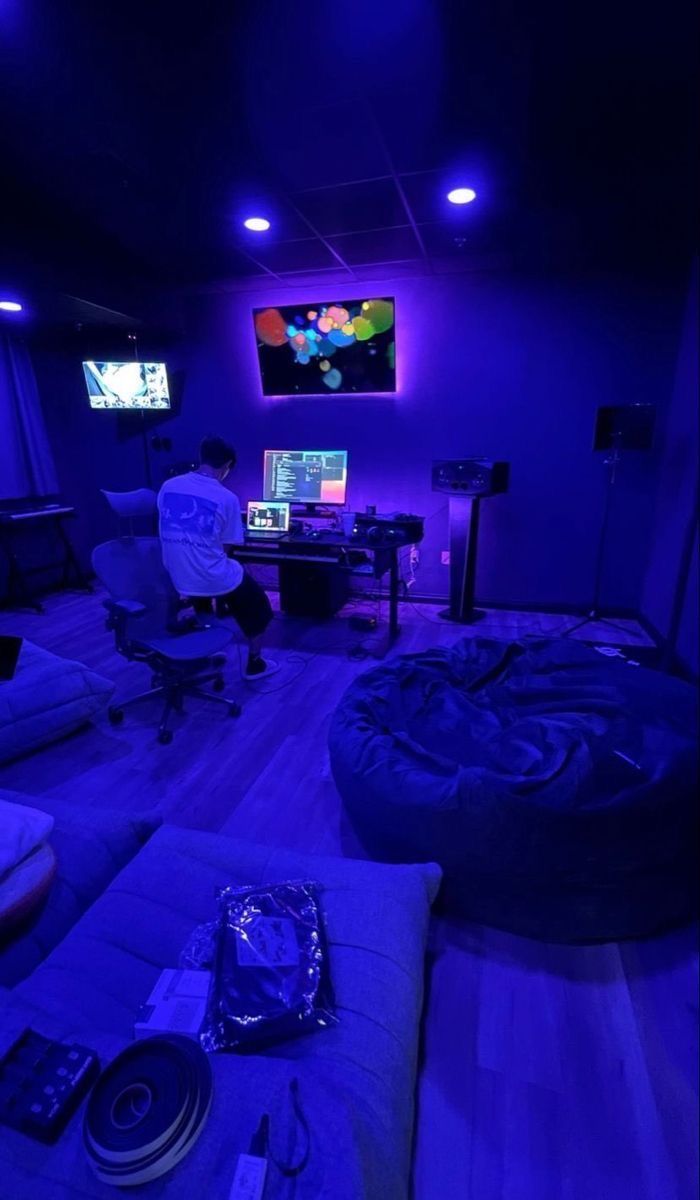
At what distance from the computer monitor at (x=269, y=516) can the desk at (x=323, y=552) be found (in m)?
0.24

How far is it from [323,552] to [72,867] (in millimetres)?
2440

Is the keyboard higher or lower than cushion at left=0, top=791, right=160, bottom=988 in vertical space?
higher

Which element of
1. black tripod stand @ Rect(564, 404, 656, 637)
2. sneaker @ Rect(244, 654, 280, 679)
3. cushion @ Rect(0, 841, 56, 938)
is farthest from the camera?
black tripod stand @ Rect(564, 404, 656, 637)

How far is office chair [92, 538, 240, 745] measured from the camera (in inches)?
93.7

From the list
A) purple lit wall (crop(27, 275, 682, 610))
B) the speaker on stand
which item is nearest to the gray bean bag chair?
the speaker on stand

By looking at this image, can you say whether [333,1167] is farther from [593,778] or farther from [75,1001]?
[593,778]

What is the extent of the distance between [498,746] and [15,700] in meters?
1.98

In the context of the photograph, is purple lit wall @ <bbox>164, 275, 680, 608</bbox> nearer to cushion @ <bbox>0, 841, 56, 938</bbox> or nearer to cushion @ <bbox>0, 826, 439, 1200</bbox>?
cushion @ <bbox>0, 826, 439, 1200</bbox>

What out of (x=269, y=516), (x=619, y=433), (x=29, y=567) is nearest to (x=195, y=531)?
(x=269, y=516)

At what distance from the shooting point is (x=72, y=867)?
1.23m

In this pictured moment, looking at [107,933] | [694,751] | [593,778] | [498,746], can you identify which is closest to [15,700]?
[107,933]

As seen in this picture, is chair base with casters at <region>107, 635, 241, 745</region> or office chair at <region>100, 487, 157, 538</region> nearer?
chair base with casters at <region>107, 635, 241, 745</region>

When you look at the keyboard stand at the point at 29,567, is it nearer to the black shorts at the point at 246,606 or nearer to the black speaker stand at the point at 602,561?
the black shorts at the point at 246,606

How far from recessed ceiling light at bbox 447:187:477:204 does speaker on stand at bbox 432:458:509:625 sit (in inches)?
58.2
